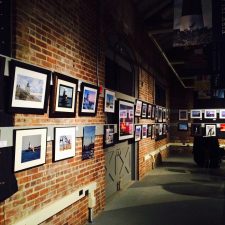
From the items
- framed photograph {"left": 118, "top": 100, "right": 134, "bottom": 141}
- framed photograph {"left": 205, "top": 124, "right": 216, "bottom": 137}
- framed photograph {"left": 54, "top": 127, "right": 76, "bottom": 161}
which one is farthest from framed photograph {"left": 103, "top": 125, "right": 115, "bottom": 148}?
framed photograph {"left": 205, "top": 124, "right": 216, "bottom": 137}

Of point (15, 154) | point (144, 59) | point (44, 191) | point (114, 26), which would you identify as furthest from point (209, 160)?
point (15, 154)

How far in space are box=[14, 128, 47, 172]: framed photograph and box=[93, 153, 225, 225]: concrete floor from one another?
2.14m

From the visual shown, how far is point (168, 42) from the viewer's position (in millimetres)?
13180

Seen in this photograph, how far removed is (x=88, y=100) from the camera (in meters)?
5.46

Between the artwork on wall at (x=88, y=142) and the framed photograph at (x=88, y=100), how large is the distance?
0.91 feet

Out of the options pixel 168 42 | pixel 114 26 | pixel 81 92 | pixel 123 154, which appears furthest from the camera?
pixel 168 42

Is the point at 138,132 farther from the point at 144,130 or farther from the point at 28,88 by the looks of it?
the point at 28,88

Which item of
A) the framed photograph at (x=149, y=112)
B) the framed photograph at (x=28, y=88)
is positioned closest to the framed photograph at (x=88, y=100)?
the framed photograph at (x=28, y=88)

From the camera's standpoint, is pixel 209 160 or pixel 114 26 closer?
pixel 114 26

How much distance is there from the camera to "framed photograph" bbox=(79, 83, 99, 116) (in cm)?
522

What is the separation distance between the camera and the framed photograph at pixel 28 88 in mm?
3420

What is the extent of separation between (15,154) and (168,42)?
10.9 m

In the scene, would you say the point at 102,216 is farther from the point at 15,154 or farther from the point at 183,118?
the point at 183,118

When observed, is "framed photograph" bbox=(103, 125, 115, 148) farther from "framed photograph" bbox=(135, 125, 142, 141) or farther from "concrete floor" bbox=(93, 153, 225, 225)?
"framed photograph" bbox=(135, 125, 142, 141)
